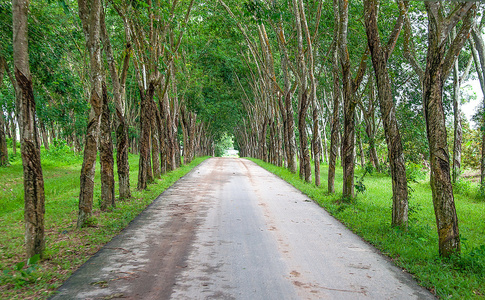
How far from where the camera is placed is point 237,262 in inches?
216

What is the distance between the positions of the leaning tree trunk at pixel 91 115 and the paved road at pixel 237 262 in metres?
1.15

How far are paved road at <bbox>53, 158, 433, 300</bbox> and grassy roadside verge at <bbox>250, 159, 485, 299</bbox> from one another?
11.3 inches

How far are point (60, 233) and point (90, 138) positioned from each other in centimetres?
206

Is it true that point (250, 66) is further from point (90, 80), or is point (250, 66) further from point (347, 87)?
point (90, 80)

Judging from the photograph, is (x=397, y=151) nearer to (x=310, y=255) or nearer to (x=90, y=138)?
(x=310, y=255)

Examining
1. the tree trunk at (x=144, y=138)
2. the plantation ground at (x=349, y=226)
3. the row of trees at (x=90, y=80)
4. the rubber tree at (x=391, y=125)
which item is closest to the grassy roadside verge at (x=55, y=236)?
A: the plantation ground at (x=349, y=226)

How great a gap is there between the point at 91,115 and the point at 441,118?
22.7 ft

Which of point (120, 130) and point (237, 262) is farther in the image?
point (120, 130)

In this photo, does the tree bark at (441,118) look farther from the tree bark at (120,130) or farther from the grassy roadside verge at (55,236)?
the tree bark at (120,130)

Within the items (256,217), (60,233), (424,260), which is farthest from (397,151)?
(60,233)

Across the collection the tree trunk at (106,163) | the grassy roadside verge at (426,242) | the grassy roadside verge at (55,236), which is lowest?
the grassy roadside verge at (426,242)

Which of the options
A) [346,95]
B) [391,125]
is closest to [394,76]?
[346,95]

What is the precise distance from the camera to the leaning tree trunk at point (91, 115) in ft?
25.3

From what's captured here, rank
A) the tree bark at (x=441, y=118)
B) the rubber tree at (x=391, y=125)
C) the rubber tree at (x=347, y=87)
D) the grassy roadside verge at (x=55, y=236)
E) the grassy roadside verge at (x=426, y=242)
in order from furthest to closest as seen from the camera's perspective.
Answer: the rubber tree at (x=347, y=87) < the rubber tree at (x=391, y=125) < the tree bark at (x=441, y=118) < the grassy roadside verge at (x=426, y=242) < the grassy roadside verge at (x=55, y=236)
